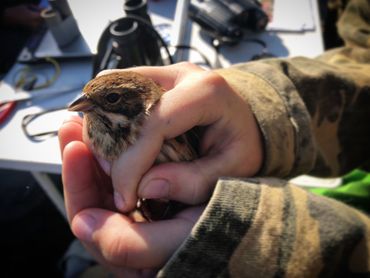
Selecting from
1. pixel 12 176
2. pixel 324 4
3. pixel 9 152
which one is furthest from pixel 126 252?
pixel 324 4

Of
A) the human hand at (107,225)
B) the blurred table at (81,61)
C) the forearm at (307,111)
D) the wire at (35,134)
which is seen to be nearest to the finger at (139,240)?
the human hand at (107,225)

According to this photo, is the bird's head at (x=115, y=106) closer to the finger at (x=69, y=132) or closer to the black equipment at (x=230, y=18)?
the finger at (x=69, y=132)

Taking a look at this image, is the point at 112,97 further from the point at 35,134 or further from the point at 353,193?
the point at 353,193

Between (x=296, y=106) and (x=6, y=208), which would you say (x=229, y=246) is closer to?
(x=296, y=106)

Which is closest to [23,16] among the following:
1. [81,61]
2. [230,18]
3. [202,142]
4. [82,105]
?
[81,61]

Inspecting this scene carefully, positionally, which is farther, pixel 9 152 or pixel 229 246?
pixel 9 152

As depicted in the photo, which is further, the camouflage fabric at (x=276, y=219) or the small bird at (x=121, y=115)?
the small bird at (x=121, y=115)

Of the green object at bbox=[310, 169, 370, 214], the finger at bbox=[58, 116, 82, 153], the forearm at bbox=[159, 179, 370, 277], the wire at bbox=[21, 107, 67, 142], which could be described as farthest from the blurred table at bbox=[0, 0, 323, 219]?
the forearm at bbox=[159, 179, 370, 277]
